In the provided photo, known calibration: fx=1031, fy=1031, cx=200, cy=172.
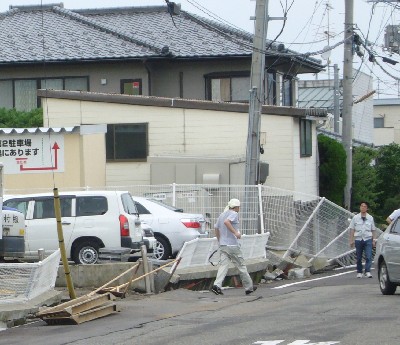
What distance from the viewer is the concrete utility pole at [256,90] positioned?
2669 centimetres

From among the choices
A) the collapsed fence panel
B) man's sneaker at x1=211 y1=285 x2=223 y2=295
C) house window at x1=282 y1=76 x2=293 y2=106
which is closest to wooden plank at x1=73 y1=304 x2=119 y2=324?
man's sneaker at x1=211 y1=285 x2=223 y2=295

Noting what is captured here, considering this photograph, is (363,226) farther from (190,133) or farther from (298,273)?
(190,133)

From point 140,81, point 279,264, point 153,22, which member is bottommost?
point 279,264

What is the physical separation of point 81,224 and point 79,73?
20.0m

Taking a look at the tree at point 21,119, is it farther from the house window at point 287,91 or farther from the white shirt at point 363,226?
the white shirt at point 363,226

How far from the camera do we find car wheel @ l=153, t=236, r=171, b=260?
24.7 meters

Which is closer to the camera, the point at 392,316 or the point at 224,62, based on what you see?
the point at 392,316

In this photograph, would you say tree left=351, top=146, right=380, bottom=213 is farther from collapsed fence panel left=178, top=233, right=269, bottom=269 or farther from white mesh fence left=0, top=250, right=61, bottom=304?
white mesh fence left=0, top=250, right=61, bottom=304

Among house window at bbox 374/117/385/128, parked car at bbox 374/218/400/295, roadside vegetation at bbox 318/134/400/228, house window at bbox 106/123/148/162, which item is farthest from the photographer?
house window at bbox 374/117/385/128

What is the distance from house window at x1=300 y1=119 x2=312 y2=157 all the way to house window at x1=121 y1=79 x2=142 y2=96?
844 centimetres

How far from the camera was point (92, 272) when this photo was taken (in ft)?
63.6

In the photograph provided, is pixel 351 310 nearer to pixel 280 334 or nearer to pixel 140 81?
pixel 280 334

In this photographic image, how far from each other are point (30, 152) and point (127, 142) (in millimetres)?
6892

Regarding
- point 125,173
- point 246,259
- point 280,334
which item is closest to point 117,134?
Result: point 125,173
